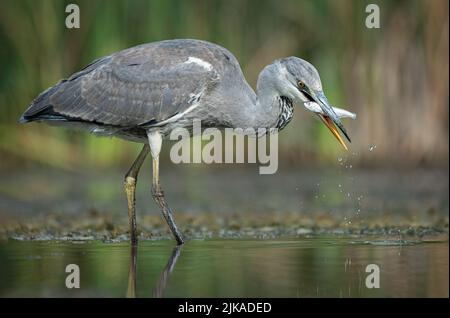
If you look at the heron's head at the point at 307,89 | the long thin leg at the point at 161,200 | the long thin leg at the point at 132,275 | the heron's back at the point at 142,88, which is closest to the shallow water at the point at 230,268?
the long thin leg at the point at 132,275

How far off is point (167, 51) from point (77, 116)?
1045mm

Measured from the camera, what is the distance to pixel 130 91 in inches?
347

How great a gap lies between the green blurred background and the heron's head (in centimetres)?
507

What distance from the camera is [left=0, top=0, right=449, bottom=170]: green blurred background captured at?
13242 mm

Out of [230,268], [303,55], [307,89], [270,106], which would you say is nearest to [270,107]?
[270,106]

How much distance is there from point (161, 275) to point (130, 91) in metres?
2.80

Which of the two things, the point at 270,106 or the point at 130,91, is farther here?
the point at 130,91

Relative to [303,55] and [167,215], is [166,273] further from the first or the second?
[303,55]

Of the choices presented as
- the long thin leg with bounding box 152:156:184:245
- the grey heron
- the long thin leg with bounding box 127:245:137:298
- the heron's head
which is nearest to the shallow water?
the long thin leg with bounding box 127:245:137:298

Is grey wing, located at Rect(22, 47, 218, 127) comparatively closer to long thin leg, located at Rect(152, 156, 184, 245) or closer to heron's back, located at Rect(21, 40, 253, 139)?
heron's back, located at Rect(21, 40, 253, 139)

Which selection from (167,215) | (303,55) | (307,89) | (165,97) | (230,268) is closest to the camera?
(230,268)

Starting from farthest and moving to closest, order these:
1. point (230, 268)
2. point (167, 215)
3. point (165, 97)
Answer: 1. point (165, 97)
2. point (167, 215)
3. point (230, 268)
